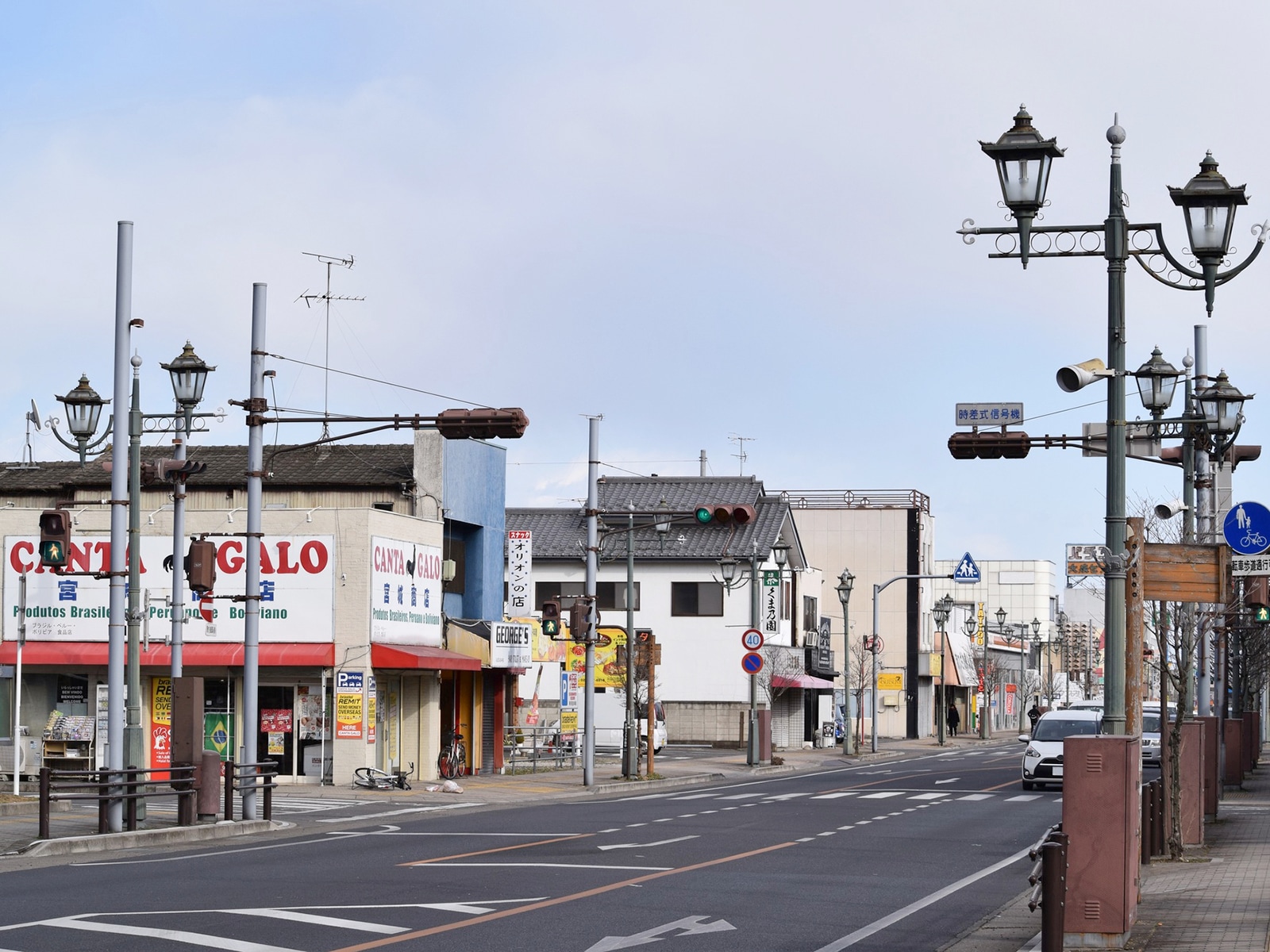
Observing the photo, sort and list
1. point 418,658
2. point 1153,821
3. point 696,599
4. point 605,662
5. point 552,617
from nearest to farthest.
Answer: point 1153,821 → point 418,658 → point 552,617 → point 605,662 → point 696,599

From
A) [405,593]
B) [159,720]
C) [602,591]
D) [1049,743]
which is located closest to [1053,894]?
[1049,743]

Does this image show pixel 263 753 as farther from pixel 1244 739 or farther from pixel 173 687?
pixel 1244 739

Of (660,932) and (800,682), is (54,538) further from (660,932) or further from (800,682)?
(800,682)

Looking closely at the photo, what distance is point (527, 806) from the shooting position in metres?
31.5

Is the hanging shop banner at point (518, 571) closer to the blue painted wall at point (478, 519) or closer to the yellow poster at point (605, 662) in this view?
the blue painted wall at point (478, 519)

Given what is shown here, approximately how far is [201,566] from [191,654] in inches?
462

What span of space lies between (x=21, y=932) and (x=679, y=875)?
7.39m

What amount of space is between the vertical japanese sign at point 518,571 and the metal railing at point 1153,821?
26.3 metres

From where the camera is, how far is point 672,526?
64.6 metres

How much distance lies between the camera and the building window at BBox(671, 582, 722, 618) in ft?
212

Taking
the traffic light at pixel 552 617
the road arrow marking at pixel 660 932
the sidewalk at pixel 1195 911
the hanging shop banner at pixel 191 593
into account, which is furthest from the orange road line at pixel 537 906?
the traffic light at pixel 552 617

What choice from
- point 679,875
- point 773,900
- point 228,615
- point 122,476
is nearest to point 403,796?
point 228,615

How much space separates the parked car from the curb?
57.3ft

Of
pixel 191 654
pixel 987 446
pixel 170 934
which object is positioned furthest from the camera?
pixel 191 654
